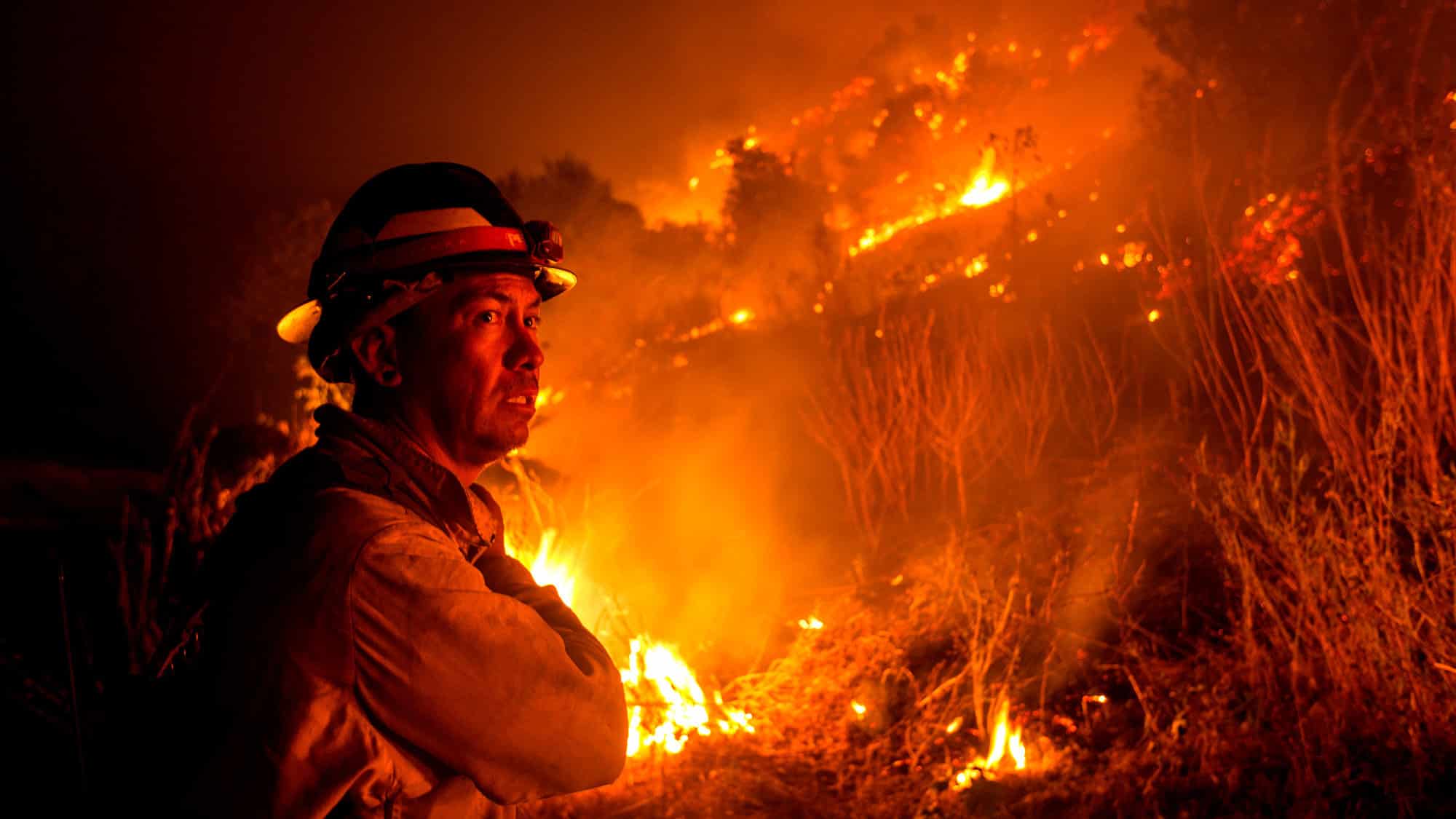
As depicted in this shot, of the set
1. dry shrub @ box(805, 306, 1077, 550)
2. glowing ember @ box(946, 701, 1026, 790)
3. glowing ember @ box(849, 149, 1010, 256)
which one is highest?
glowing ember @ box(849, 149, 1010, 256)

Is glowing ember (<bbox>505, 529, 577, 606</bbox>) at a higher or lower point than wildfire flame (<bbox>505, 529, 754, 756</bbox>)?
higher

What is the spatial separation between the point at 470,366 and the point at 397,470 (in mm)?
306

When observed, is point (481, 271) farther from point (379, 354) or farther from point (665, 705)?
point (665, 705)

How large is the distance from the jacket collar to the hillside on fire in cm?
26

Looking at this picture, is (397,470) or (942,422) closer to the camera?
(397,470)

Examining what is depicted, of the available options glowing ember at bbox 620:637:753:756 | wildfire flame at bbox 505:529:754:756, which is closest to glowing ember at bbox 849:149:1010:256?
wildfire flame at bbox 505:529:754:756

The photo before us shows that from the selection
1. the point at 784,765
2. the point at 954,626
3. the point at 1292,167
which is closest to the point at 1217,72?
the point at 1292,167

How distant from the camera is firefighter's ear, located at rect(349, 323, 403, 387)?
1.82m

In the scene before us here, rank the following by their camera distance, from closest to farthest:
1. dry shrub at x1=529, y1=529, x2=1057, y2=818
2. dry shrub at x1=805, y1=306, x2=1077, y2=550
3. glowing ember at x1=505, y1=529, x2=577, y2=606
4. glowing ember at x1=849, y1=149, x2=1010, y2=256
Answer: dry shrub at x1=529, y1=529, x2=1057, y2=818 < glowing ember at x1=505, y1=529, x2=577, y2=606 < dry shrub at x1=805, y1=306, x2=1077, y2=550 < glowing ember at x1=849, y1=149, x2=1010, y2=256

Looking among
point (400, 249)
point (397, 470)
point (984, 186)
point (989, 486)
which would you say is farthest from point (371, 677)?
point (984, 186)

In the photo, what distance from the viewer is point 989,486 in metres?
9.42

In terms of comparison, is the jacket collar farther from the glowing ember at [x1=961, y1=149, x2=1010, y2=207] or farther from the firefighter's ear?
the glowing ember at [x1=961, y1=149, x2=1010, y2=207]

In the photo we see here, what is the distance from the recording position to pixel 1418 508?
379 cm

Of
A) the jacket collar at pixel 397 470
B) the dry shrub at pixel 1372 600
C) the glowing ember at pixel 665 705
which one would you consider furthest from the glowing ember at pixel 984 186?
the jacket collar at pixel 397 470
